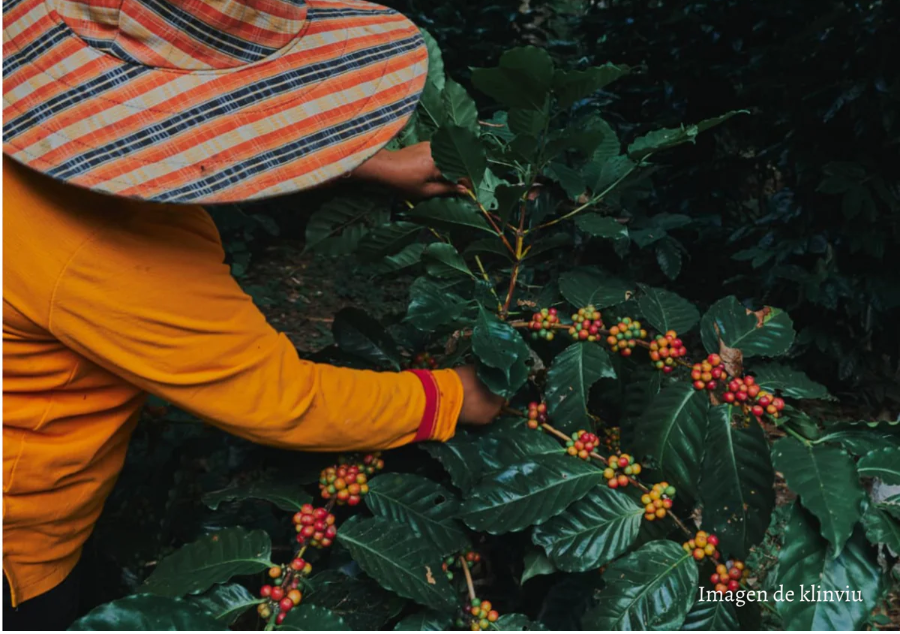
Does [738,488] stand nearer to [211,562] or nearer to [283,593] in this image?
[283,593]

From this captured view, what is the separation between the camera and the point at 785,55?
300cm

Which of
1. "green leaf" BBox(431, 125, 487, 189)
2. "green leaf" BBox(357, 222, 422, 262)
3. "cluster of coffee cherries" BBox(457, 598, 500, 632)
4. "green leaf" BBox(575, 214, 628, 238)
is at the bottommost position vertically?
"cluster of coffee cherries" BBox(457, 598, 500, 632)

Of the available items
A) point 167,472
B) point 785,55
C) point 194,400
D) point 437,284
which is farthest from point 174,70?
point 785,55

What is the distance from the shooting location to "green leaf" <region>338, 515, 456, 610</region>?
1059 millimetres

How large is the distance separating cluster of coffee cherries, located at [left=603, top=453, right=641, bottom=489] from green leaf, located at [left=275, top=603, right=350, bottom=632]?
0.45m

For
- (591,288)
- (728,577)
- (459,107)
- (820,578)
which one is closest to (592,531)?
(728,577)

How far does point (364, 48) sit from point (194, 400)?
0.58 m

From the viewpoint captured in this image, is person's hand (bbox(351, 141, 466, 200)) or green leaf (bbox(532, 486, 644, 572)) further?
person's hand (bbox(351, 141, 466, 200))

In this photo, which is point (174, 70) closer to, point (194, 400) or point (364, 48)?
point (364, 48)

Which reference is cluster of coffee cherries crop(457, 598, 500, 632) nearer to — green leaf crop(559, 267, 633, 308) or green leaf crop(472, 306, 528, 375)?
green leaf crop(472, 306, 528, 375)

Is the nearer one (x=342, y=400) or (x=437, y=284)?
(x=342, y=400)

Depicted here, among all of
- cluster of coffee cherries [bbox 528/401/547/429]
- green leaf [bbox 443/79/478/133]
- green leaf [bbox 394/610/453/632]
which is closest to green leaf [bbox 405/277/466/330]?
cluster of coffee cherries [bbox 528/401/547/429]

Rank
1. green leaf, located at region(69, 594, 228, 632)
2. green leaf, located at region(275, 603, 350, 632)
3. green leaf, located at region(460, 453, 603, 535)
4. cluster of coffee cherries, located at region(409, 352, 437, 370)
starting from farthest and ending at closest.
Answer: cluster of coffee cherries, located at region(409, 352, 437, 370) → green leaf, located at region(460, 453, 603, 535) → green leaf, located at region(275, 603, 350, 632) → green leaf, located at region(69, 594, 228, 632)

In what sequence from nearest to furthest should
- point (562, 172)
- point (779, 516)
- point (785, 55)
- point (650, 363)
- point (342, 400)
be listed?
point (342, 400), point (562, 172), point (650, 363), point (779, 516), point (785, 55)
